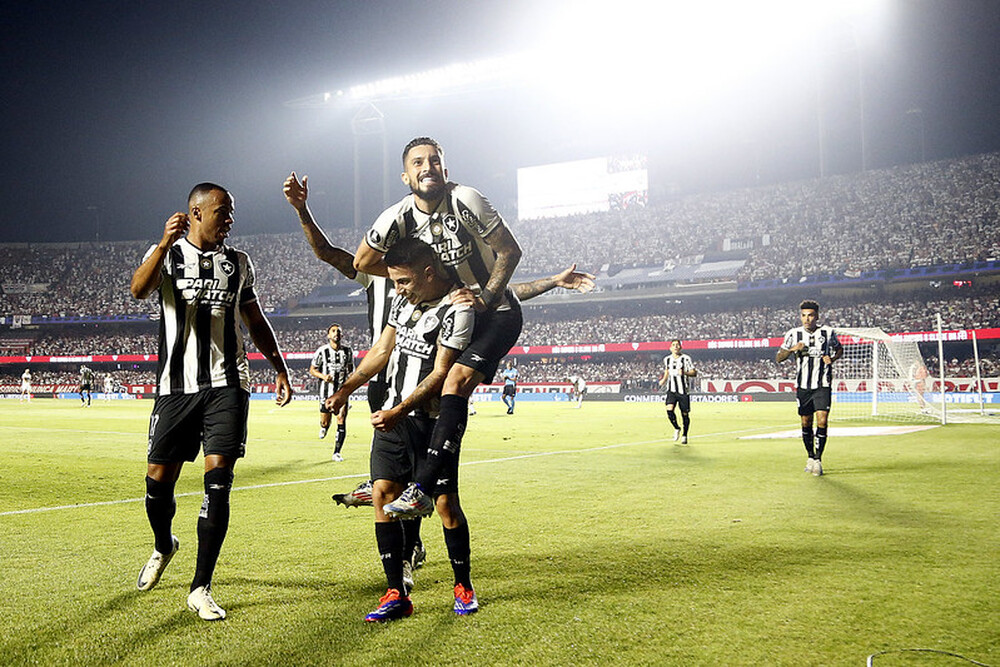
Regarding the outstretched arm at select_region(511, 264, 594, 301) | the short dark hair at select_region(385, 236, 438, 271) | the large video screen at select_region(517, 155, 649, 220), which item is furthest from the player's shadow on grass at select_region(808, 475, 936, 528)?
the large video screen at select_region(517, 155, 649, 220)

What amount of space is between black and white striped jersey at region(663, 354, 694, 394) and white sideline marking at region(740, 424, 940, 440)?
2.22m

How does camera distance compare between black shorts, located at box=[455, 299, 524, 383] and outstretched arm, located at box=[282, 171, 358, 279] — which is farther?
outstretched arm, located at box=[282, 171, 358, 279]

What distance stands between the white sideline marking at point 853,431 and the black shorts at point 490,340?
14.0m

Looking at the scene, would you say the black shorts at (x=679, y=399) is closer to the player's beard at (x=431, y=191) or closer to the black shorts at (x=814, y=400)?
the black shorts at (x=814, y=400)

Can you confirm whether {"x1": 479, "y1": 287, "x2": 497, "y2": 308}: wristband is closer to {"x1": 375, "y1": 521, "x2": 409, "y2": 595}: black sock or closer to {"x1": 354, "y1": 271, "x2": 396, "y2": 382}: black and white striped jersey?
{"x1": 354, "y1": 271, "x2": 396, "y2": 382}: black and white striped jersey

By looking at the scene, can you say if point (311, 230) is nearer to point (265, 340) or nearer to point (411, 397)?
point (265, 340)

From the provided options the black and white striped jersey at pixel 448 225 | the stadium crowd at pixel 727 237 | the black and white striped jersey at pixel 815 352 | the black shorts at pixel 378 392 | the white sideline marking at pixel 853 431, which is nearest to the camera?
the black shorts at pixel 378 392

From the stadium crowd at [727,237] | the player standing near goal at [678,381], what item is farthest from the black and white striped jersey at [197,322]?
the stadium crowd at [727,237]

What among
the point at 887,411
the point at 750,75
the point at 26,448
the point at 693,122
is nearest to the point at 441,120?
the point at 693,122

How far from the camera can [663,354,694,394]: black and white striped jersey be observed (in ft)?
55.5

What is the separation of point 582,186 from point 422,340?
201ft

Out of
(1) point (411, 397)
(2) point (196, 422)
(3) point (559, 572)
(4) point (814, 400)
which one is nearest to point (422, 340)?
(1) point (411, 397)

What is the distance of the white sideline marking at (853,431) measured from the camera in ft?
59.9

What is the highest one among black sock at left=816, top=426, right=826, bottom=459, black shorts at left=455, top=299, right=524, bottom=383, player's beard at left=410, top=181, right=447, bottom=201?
player's beard at left=410, top=181, right=447, bottom=201
